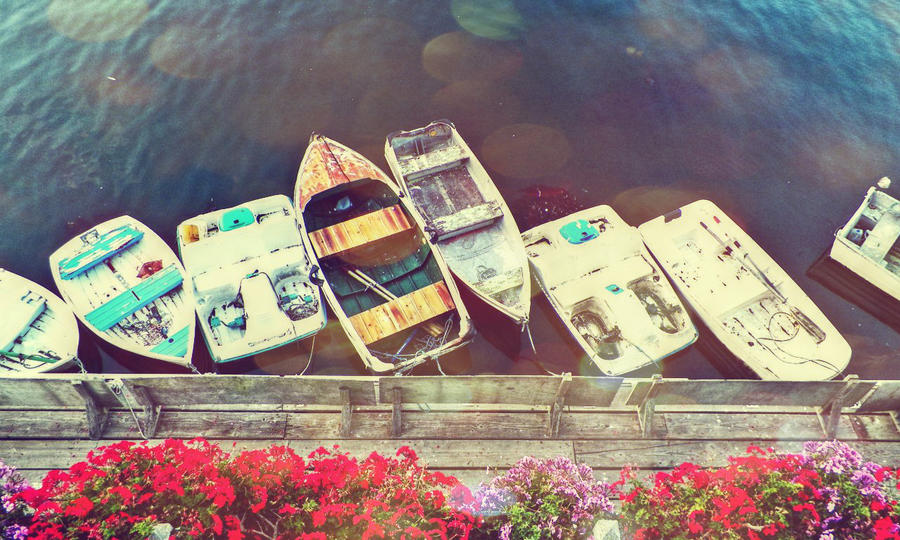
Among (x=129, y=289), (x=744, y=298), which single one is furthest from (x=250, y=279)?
(x=744, y=298)

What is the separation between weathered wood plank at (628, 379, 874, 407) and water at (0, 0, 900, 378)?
4.31m

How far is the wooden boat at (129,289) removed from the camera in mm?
13430

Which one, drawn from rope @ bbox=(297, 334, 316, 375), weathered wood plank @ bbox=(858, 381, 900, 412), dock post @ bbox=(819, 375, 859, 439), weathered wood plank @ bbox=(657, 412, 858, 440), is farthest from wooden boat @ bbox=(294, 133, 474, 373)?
weathered wood plank @ bbox=(858, 381, 900, 412)

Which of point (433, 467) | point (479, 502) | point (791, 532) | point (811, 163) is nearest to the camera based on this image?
point (791, 532)

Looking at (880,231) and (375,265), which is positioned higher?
(880,231)

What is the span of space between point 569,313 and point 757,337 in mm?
5536

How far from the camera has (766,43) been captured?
24.8 m

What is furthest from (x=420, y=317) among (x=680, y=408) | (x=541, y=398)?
(x=680, y=408)

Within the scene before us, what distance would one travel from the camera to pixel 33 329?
13.7 m

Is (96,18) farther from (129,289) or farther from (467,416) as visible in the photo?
(467,416)

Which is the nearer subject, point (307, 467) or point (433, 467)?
point (307, 467)

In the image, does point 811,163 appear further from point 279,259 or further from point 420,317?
point 279,259

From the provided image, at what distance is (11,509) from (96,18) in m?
26.6

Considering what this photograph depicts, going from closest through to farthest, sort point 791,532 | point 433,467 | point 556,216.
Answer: point 791,532 < point 433,467 < point 556,216
